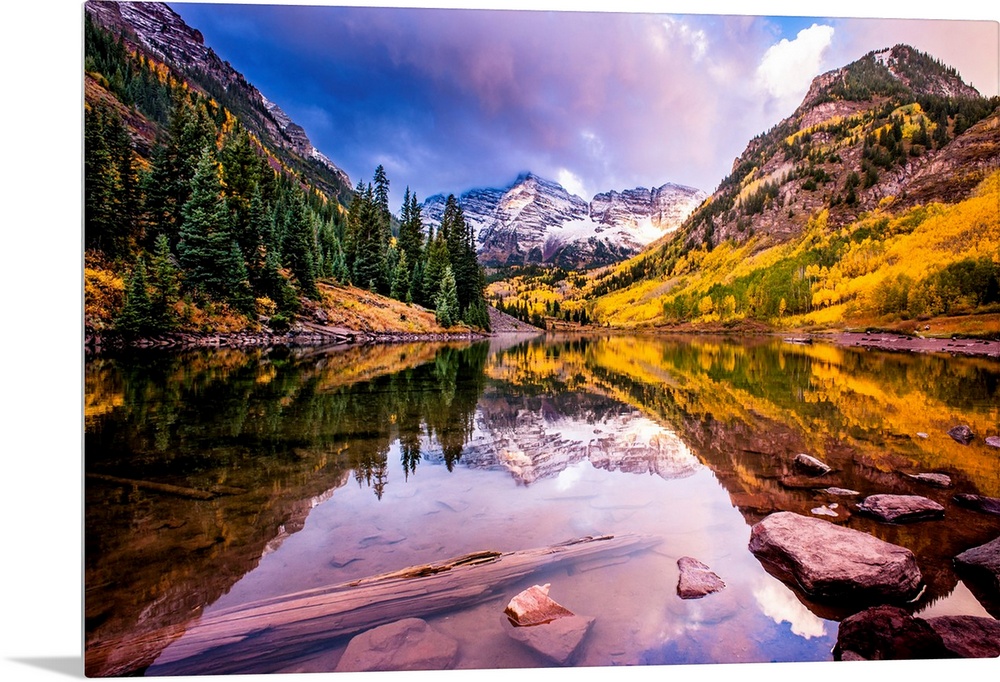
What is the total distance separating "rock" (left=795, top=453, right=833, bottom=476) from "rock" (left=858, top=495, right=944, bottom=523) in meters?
1.21

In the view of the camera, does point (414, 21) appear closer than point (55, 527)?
No

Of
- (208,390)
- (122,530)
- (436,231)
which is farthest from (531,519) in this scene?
(436,231)

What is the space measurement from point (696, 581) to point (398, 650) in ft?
8.16

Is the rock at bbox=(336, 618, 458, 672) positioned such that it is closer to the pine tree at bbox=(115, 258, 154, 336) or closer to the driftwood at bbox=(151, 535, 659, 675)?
the driftwood at bbox=(151, 535, 659, 675)

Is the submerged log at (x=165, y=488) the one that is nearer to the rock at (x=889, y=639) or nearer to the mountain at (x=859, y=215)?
the rock at (x=889, y=639)

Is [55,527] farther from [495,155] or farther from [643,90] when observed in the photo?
[643,90]

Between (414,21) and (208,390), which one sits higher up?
(414,21)

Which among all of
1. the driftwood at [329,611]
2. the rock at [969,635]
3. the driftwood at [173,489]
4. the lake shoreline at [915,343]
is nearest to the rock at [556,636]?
the driftwood at [329,611]

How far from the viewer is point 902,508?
16.0 ft

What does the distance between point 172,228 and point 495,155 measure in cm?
850

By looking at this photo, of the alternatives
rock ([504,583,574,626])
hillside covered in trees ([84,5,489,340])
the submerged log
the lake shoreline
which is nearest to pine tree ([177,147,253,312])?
hillside covered in trees ([84,5,489,340])

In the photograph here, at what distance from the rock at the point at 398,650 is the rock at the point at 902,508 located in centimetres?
495

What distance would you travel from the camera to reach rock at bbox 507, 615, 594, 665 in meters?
3.00

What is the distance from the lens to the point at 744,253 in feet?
240
